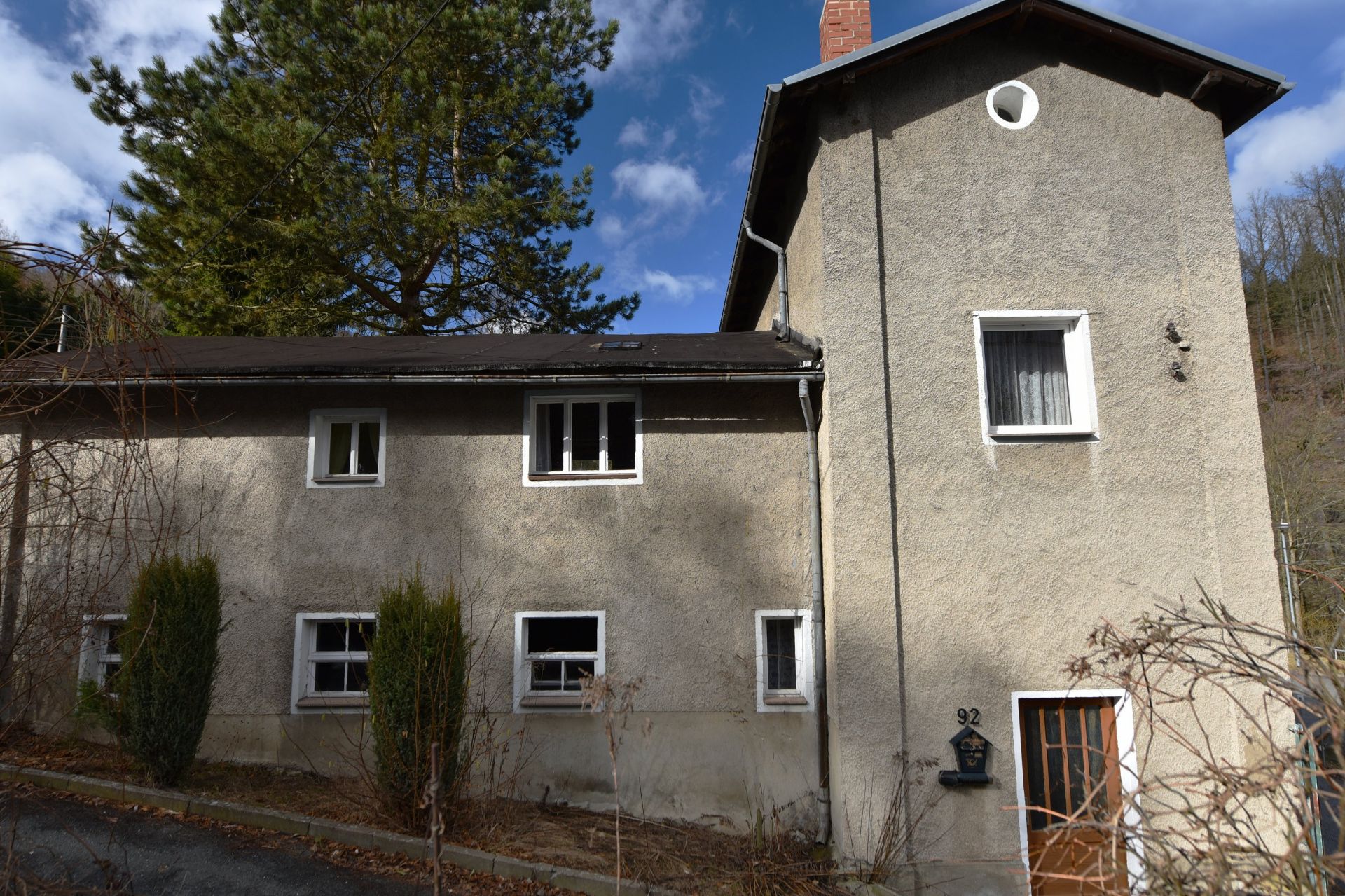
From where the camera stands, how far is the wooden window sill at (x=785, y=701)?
26.3ft

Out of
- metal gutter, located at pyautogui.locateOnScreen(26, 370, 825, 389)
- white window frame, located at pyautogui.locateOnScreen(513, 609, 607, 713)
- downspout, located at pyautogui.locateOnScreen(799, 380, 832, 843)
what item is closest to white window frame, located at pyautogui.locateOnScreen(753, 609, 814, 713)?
downspout, located at pyautogui.locateOnScreen(799, 380, 832, 843)

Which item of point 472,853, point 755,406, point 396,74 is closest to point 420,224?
point 396,74

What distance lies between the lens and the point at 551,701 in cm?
812

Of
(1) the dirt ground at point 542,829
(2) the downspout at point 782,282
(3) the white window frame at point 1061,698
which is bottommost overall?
(1) the dirt ground at point 542,829

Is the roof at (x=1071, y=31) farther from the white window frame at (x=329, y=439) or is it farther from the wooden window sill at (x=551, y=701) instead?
the wooden window sill at (x=551, y=701)

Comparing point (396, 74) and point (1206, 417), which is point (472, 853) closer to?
point (1206, 417)

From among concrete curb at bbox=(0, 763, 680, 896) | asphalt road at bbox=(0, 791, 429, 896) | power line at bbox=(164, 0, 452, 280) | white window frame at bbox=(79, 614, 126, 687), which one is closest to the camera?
asphalt road at bbox=(0, 791, 429, 896)

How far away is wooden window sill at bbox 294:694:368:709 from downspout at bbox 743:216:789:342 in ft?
20.6

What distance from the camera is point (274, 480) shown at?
28.2ft

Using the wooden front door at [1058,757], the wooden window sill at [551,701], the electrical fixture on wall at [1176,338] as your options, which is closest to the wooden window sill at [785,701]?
the wooden window sill at [551,701]

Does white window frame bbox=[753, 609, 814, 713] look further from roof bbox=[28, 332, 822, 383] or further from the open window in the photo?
the open window

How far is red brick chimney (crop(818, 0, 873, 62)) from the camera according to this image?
374 inches

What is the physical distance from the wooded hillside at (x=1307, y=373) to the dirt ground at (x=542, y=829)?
959 cm

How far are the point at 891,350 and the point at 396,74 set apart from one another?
44.8 ft
